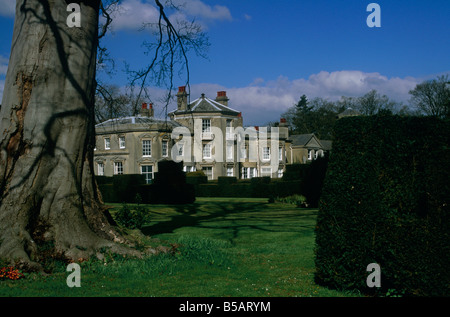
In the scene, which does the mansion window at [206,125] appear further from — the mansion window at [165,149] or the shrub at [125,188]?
the shrub at [125,188]

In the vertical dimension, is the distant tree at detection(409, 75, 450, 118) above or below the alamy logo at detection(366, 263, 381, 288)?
above

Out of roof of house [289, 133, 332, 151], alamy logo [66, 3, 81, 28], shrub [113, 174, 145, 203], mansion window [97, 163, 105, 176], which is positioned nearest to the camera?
alamy logo [66, 3, 81, 28]

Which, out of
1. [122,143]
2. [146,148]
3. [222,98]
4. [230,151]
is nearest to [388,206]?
[146,148]

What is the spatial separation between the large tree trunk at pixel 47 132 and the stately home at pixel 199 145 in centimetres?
3216

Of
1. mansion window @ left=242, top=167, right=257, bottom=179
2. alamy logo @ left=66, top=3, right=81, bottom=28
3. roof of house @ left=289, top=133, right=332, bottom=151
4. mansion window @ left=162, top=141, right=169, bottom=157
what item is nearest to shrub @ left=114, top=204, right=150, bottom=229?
alamy logo @ left=66, top=3, right=81, bottom=28

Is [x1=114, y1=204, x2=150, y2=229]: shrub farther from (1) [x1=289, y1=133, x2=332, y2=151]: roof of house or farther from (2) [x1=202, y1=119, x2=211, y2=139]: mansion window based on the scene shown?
(1) [x1=289, y1=133, x2=332, y2=151]: roof of house

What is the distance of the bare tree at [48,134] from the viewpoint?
6.30 meters

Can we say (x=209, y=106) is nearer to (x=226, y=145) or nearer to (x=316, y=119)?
(x=226, y=145)

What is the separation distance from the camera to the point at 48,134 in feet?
21.5

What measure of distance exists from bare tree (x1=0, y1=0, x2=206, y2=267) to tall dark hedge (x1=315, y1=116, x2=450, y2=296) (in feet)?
11.5

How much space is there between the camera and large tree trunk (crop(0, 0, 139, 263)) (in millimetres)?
6305

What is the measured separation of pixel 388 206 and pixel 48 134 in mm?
5324

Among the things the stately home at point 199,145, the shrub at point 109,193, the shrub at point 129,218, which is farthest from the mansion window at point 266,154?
the shrub at point 129,218
